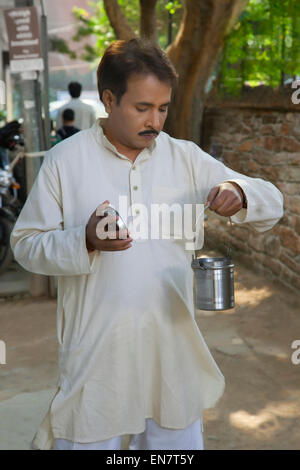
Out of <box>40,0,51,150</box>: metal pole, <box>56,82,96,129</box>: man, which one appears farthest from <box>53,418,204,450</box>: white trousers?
<box>56,82,96,129</box>: man

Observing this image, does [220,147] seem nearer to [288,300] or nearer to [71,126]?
[71,126]

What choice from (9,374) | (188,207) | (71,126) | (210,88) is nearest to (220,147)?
(210,88)

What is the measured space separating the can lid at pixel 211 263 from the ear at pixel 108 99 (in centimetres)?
58

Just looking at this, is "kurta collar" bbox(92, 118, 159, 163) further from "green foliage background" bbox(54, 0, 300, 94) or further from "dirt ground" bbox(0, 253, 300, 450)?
"green foliage background" bbox(54, 0, 300, 94)

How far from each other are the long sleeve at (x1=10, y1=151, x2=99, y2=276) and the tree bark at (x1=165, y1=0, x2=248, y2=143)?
17.7 ft

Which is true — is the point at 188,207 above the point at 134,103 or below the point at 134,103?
below

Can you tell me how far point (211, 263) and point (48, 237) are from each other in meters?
0.58

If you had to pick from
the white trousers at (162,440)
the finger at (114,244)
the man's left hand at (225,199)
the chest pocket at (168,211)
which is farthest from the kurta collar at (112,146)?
the white trousers at (162,440)

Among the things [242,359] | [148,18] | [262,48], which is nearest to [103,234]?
[242,359]

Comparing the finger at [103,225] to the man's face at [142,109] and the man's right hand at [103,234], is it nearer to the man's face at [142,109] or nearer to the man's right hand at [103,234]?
the man's right hand at [103,234]

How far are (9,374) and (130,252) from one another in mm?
2492

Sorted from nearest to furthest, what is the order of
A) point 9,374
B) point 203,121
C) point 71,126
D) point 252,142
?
point 9,374 → point 252,142 → point 71,126 → point 203,121

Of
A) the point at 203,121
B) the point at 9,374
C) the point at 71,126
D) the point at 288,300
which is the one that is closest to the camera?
the point at 9,374

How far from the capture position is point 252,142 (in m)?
6.80
